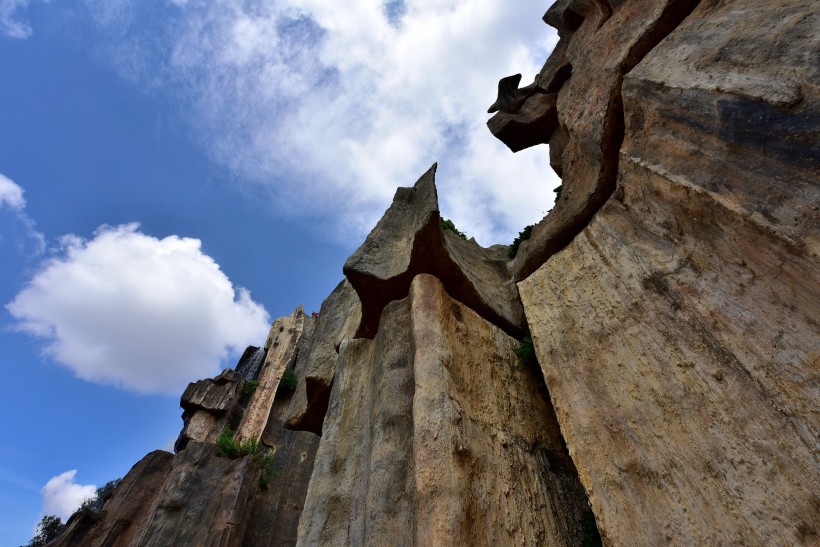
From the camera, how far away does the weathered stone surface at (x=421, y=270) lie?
30.5ft

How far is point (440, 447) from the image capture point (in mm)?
5844

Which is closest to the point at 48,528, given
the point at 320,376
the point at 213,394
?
the point at 213,394

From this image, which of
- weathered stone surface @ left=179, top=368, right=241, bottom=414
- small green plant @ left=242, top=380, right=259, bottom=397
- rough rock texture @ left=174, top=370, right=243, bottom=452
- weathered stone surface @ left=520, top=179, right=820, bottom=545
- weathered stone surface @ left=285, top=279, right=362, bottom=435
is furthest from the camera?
small green plant @ left=242, top=380, right=259, bottom=397

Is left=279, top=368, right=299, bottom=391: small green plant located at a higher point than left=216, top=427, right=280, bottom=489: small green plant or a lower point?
higher

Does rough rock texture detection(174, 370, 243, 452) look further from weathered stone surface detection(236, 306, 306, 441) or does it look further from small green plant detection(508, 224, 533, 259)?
small green plant detection(508, 224, 533, 259)

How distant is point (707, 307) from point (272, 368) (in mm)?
28367

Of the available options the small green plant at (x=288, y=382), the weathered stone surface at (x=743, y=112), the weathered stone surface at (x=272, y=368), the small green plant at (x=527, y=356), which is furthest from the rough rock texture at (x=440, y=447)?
the small green plant at (x=288, y=382)

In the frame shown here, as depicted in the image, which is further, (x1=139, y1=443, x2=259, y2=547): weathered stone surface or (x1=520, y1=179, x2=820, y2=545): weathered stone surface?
(x1=139, y1=443, x2=259, y2=547): weathered stone surface

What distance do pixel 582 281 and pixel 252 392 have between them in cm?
2624

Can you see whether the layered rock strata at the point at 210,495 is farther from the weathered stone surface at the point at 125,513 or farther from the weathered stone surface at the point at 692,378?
the weathered stone surface at the point at 692,378

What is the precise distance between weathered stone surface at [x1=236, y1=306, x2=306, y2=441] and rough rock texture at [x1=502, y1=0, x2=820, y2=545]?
22.0m

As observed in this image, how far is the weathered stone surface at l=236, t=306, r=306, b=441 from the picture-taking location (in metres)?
25.7

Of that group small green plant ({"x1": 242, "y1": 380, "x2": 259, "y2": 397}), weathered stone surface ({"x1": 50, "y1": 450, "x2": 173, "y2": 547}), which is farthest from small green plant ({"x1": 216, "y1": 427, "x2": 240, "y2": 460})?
small green plant ({"x1": 242, "y1": 380, "x2": 259, "y2": 397})

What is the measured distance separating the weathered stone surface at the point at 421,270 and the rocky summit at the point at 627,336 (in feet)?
0.17
